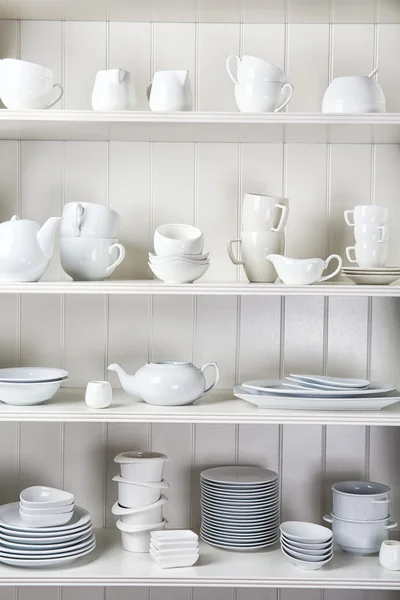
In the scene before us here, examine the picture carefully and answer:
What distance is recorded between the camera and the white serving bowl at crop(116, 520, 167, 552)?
1814 millimetres

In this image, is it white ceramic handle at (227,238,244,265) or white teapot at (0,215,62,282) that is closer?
white teapot at (0,215,62,282)

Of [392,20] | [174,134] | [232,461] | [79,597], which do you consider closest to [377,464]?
[232,461]

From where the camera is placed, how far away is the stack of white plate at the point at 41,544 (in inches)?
67.6

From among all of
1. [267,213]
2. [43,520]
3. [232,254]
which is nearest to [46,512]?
[43,520]

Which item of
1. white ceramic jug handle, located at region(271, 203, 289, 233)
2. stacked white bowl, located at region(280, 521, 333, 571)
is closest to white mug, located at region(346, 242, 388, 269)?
white ceramic jug handle, located at region(271, 203, 289, 233)

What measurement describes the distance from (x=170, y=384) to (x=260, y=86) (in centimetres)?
69

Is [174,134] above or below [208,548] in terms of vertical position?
above

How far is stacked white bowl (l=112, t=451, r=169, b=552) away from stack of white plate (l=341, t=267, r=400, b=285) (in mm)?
637

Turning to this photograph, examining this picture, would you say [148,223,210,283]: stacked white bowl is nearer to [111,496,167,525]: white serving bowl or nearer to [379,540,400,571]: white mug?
[111,496,167,525]: white serving bowl

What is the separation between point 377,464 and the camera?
6.53 feet

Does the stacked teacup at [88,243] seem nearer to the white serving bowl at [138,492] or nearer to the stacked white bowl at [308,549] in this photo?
the white serving bowl at [138,492]

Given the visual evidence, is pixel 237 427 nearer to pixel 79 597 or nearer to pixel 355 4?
pixel 79 597

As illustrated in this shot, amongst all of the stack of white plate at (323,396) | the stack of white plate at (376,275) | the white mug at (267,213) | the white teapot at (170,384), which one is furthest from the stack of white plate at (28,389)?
the stack of white plate at (376,275)

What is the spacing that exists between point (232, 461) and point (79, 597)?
1.73 feet
